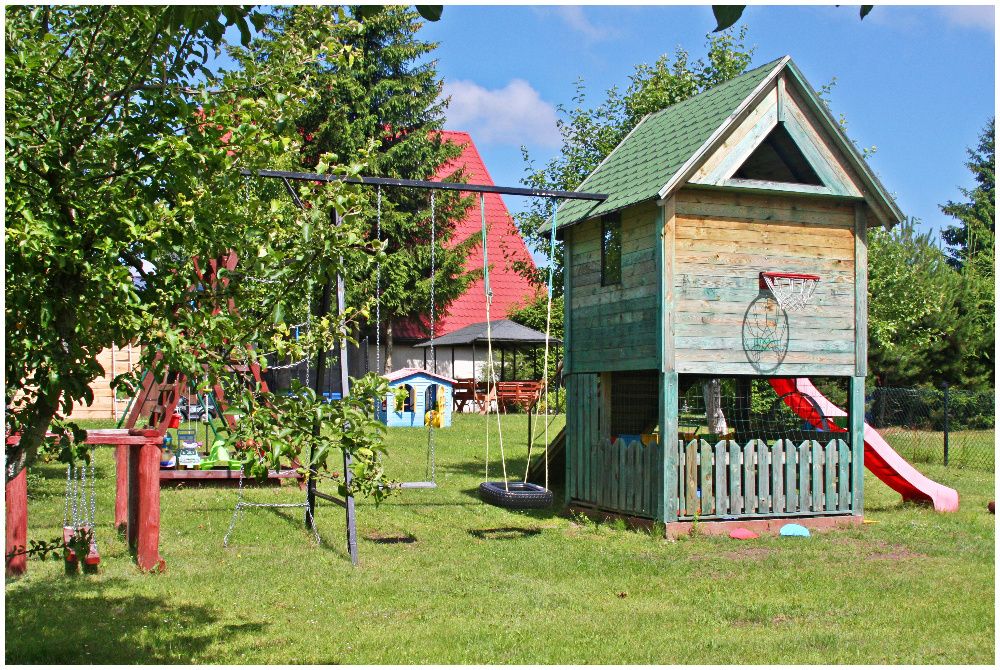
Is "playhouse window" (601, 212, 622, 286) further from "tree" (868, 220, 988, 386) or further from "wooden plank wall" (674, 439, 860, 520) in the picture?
"tree" (868, 220, 988, 386)

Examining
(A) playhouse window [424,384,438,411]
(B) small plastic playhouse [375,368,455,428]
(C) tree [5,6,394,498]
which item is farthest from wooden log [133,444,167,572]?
(A) playhouse window [424,384,438,411]

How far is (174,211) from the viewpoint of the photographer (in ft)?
17.2

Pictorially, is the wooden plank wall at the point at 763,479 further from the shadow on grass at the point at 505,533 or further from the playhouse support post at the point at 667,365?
the shadow on grass at the point at 505,533

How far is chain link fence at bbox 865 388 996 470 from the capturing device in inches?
874

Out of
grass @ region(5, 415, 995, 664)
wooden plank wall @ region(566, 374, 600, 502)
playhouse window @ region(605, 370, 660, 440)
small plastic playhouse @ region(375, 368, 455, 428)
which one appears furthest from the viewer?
small plastic playhouse @ region(375, 368, 455, 428)

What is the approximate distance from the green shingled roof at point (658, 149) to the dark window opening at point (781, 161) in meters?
0.81

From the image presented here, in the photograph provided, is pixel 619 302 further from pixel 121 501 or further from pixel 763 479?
pixel 121 501

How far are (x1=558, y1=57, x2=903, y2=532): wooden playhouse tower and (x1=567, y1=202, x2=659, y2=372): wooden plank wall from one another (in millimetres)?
28

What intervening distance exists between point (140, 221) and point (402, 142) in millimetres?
26927

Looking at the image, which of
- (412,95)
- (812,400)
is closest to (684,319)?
(812,400)

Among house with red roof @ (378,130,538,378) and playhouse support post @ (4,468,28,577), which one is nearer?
playhouse support post @ (4,468,28,577)

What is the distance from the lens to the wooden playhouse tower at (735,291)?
39.9ft

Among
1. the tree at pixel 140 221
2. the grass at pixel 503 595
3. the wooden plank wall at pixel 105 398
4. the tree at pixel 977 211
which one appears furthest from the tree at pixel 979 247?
the wooden plank wall at pixel 105 398

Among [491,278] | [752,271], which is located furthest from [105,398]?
[752,271]
